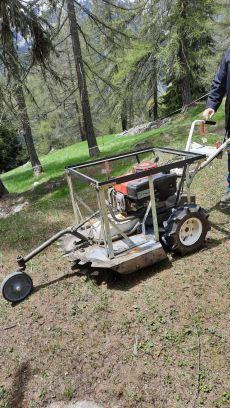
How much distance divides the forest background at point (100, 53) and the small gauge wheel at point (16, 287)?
4602mm

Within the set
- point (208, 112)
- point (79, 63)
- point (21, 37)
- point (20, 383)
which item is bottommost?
point (20, 383)

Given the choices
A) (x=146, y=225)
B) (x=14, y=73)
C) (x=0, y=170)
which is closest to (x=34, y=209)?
(x=14, y=73)

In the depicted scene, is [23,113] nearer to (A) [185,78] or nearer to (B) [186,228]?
(B) [186,228]

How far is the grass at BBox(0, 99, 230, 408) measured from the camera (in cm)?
238

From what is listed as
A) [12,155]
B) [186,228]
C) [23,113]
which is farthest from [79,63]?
[12,155]

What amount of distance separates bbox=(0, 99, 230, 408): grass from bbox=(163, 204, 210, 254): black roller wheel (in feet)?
0.61

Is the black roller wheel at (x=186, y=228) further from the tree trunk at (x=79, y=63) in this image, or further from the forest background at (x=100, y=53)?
the tree trunk at (x=79, y=63)

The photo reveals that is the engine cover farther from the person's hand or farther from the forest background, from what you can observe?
the forest background

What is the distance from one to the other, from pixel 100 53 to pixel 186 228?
10315 mm

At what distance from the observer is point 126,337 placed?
2885 millimetres

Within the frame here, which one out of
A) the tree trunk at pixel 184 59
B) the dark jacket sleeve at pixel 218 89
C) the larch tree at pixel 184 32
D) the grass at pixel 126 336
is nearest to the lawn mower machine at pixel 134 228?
the grass at pixel 126 336

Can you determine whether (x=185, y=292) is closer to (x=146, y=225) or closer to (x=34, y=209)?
(x=146, y=225)

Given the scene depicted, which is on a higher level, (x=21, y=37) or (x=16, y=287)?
(x=21, y=37)

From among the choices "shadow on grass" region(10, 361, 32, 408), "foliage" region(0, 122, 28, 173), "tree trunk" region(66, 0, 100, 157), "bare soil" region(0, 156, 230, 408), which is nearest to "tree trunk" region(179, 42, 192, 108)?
"tree trunk" region(66, 0, 100, 157)
